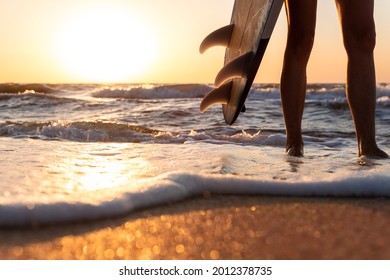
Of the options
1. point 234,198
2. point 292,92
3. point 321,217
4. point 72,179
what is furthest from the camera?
point 292,92

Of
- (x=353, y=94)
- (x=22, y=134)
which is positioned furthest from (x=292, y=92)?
(x=22, y=134)

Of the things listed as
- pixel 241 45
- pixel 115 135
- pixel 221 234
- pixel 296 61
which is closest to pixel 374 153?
pixel 296 61

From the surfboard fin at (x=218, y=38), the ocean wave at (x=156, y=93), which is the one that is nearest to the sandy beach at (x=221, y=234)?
the surfboard fin at (x=218, y=38)

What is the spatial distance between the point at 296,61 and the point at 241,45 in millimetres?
261

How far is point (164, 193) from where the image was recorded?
130 cm

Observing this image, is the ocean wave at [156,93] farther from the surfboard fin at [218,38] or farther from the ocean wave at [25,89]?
the surfboard fin at [218,38]

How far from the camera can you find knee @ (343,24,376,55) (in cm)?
204

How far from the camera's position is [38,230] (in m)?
1.03

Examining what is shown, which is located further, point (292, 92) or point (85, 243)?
point (292, 92)

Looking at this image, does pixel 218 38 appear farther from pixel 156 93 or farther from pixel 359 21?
pixel 156 93

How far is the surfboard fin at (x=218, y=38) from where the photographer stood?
2.63 m

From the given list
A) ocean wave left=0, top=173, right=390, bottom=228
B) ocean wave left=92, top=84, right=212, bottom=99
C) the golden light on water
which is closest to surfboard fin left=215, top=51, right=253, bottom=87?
the golden light on water
